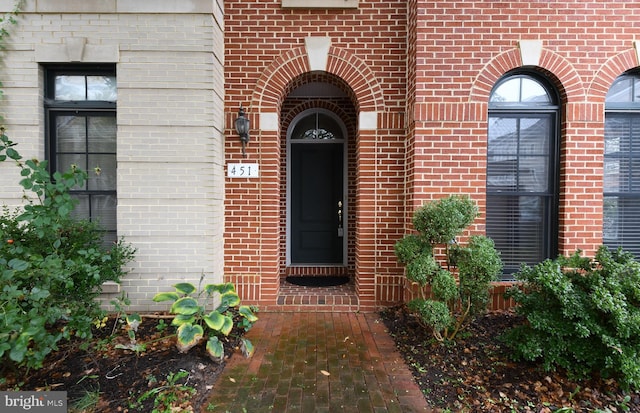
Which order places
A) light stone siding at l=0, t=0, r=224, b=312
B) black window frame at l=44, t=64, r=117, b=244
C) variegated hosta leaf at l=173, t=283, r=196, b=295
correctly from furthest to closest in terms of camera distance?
black window frame at l=44, t=64, r=117, b=244 < light stone siding at l=0, t=0, r=224, b=312 < variegated hosta leaf at l=173, t=283, r=196, b=295

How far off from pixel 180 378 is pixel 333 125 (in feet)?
13.9

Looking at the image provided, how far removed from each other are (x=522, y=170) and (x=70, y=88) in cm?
570

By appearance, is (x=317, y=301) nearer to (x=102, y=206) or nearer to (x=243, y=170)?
(x=243, y=170)

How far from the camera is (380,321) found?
150 inches

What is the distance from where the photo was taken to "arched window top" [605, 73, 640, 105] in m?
3.88

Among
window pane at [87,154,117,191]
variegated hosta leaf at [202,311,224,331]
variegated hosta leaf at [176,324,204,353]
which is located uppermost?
window pane at [87,154,117,191]

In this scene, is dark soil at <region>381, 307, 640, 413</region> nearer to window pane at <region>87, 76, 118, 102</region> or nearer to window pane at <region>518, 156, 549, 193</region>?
window pane at <region>518, 156, 549, 193</region>

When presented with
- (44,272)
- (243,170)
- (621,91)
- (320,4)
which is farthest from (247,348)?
(621,91)

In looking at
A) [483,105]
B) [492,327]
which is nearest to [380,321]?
[492,327]

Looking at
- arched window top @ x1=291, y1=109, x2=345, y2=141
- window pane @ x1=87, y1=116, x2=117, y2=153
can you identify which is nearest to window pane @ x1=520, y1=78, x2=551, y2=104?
arched window top @ x1=291, y1=109, x2=345, y2=141

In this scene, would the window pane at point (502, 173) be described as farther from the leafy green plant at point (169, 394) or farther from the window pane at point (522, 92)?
the leafy green plant at point (169, 394)

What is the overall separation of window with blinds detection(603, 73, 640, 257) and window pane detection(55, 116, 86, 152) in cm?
651

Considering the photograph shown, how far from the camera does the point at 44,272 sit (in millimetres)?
2250

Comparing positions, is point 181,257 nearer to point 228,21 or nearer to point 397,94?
point 228,21
